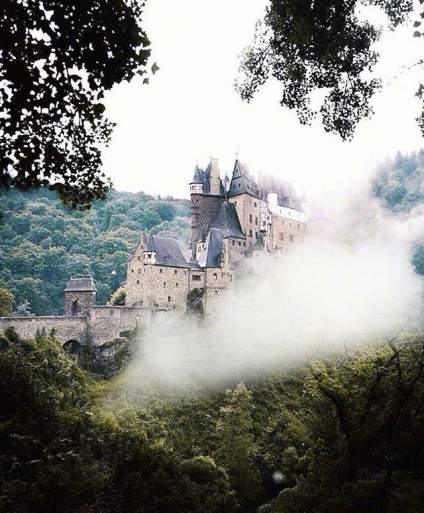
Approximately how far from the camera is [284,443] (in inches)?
1053

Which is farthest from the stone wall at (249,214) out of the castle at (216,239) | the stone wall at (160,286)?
the stone wall at (160,286)

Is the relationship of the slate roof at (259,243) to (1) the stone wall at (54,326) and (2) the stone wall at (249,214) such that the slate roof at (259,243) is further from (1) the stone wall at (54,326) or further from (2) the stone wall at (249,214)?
(1) the stone wall at (54,326)

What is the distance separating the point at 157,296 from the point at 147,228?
41348 millimetres

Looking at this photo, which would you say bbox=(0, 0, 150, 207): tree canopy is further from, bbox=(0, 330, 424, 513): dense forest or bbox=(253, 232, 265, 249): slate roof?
bbox=(253, 232, 265, 249): slate roof

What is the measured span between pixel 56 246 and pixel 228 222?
29727 millimetres

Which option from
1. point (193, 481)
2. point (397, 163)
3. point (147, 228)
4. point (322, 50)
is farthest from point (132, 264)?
point (397, 163)

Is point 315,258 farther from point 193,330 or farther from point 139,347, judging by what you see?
point 139,347

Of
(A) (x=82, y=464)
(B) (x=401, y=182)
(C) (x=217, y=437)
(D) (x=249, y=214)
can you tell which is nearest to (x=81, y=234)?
(D) (x=249, y=214)

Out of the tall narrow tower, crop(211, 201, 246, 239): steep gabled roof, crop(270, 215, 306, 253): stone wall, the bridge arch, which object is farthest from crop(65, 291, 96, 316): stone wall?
crop(270, 215, 306, 253): stone wall

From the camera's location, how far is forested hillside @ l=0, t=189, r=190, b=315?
54.2m

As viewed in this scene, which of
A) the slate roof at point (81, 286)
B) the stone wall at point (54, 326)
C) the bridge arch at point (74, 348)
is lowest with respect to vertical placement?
the bridge arch at point (74, 348)

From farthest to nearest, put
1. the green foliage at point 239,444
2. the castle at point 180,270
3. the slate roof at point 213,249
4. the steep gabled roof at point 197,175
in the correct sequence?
1. the steep gabled roof at point 197,175
2. the slate roof at point 213,249
3. the castle at point 180,270
4. the green foliage at point 239,444

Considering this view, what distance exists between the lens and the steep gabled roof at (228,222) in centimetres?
3647

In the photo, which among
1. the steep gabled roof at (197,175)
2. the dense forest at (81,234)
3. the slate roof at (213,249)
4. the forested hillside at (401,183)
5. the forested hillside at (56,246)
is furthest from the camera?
the forested hillside at (401,183)
